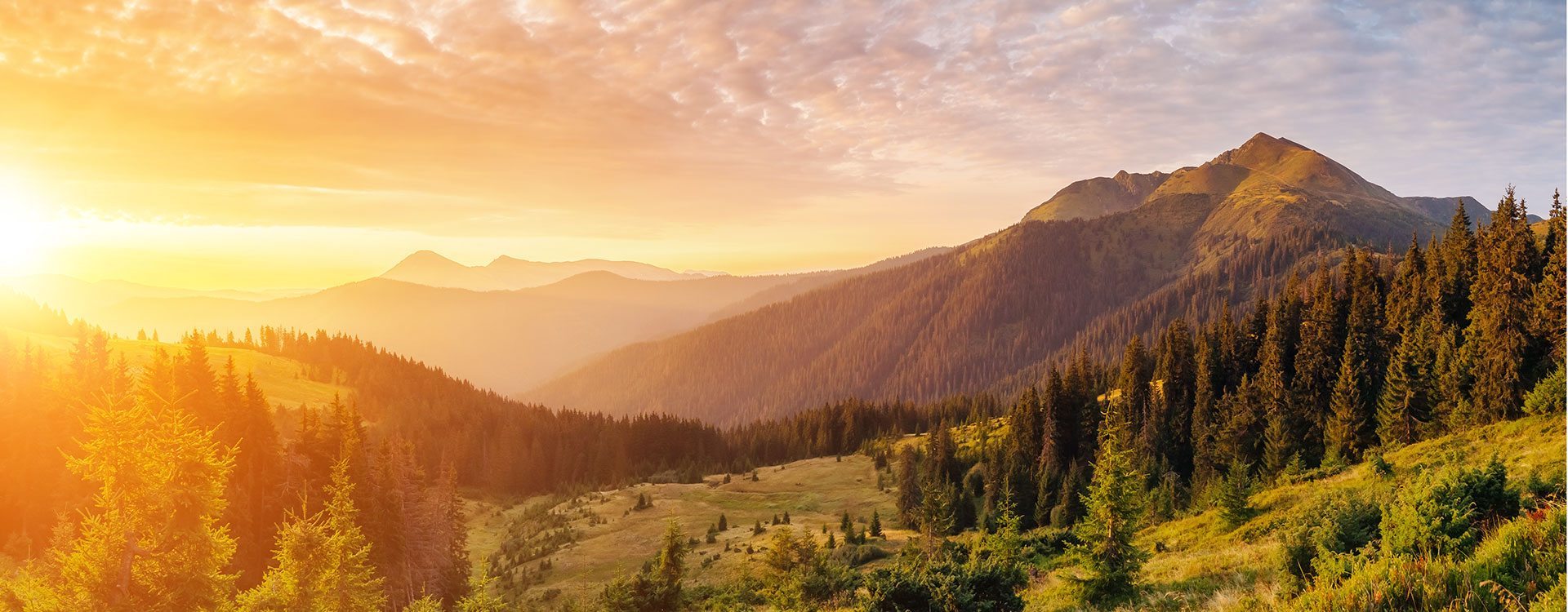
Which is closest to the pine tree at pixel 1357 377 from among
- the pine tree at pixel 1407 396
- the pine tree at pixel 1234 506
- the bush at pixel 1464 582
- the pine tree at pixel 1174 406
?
the pine tree at pixel 1407 396

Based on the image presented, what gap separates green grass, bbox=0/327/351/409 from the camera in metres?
119

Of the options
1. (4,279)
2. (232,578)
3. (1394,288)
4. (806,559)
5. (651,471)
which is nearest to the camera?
(232,578)

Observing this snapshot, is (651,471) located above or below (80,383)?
below

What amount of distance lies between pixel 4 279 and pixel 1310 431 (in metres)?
266

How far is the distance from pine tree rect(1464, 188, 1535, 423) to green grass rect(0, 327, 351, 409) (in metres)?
143

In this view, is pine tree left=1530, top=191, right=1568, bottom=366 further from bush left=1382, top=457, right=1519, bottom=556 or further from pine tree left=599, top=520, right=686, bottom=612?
pine tree left=599, top=520, right=686, bottom=612

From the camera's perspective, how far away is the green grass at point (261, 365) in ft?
391

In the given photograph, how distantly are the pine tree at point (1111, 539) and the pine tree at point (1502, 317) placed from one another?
44.4 meters

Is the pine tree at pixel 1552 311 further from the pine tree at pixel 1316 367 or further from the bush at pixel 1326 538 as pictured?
the bush at pixel 1326 538

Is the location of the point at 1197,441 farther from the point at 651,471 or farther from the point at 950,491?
the point at 651,471

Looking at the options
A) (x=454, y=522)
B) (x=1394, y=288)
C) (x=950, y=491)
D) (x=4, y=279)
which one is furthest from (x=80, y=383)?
(x=4, y=279)

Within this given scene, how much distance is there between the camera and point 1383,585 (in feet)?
29.5

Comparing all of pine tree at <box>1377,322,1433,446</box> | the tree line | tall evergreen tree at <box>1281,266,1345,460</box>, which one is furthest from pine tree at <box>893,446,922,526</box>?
pine tree at <box>1377,322,1433,446</box>

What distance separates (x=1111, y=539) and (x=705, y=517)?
2509 inches
